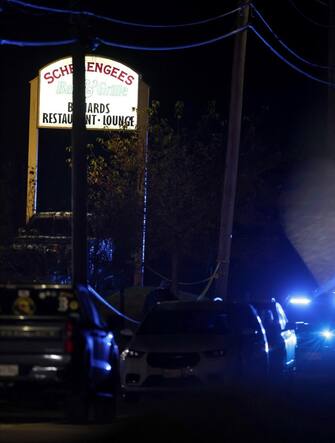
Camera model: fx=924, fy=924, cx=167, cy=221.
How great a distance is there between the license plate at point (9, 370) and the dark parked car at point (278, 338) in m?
6.32

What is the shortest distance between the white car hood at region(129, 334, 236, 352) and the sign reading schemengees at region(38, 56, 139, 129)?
15.3 metres

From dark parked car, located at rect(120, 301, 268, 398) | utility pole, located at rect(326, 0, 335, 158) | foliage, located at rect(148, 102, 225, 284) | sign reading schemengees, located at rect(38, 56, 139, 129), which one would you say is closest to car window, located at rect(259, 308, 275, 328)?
dark parked car, located at rect(120, 301, 268, 398)

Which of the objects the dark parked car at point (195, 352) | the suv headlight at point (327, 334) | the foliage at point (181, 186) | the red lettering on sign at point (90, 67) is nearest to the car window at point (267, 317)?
the dark parked car at point (195, 352)

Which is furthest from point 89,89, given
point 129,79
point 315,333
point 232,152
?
point 315,333

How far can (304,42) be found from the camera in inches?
1603

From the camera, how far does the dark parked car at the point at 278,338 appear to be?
17.3 meters

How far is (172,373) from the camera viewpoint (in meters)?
14.6

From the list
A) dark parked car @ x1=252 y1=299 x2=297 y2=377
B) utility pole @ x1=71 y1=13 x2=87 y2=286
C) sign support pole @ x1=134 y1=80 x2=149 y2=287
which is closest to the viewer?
utility pole @ x1=71 y1=13 x2=87 y2=286

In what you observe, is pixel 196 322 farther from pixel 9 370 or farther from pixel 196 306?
pixel 9 370

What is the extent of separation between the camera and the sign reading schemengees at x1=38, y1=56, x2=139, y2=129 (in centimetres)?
2953

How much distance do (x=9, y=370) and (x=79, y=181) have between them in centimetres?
603

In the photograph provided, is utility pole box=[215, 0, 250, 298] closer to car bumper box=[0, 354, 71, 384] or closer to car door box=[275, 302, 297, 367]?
car door box=[275, 302, 297, 367]

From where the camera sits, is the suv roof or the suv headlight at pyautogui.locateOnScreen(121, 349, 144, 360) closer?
the suv headlight at pyautogui.locateOnScreen(121, 349, 144, 360)

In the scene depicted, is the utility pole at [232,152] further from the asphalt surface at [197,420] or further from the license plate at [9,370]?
the license plate at [9,370]
